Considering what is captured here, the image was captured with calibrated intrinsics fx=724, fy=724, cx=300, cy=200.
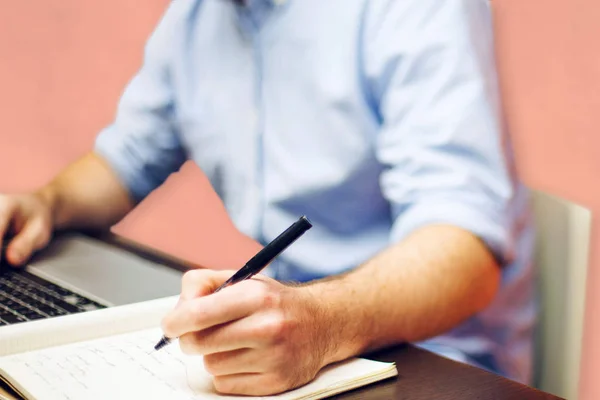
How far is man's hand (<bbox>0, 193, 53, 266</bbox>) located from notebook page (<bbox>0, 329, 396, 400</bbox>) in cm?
38

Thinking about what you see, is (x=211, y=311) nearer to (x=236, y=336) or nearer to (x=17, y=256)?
(x=236, y=336)

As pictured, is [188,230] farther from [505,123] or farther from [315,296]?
[315,296]

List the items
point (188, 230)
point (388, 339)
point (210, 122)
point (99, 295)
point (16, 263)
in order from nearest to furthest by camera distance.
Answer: point (388, 339) → point (99, 295) → point (16, 263) → point (210, 122) → point (188, 230)

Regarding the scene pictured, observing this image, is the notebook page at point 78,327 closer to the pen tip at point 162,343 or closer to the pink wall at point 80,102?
the pen tip at point 162,343

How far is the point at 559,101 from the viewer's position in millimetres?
894

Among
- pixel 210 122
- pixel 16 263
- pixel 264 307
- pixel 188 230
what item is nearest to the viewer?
pixel 264 307

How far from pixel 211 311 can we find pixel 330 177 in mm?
540

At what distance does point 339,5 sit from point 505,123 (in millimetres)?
296

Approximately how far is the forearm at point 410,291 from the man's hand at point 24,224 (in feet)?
1.63

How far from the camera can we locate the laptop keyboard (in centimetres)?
72

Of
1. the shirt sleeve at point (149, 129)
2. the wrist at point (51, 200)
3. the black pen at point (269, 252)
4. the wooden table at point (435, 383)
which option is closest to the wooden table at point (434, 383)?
the wooden table at point (435, 383)

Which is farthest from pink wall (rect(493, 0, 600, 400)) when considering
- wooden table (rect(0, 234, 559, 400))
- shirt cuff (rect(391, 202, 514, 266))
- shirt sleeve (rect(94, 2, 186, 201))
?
shirt sleeve (rect(94, 2, 186, 201))

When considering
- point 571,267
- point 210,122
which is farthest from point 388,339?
point 210,122

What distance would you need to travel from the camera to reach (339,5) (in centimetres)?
101
